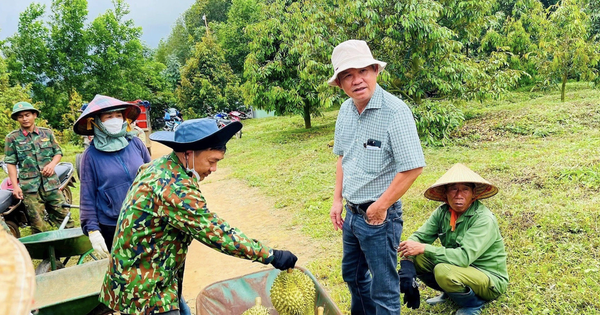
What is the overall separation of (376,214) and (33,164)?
491cm

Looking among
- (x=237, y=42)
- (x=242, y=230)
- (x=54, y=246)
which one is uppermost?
(x=237, y=42)

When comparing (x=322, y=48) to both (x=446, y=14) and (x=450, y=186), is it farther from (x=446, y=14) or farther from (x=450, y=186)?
(x=450, y=186)

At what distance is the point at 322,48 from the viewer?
10188 mm

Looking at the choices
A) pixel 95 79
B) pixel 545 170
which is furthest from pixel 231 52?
pixel 545 170

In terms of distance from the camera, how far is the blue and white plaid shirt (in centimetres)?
221

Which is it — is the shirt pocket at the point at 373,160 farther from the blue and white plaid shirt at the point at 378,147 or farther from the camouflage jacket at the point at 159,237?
the camouflage jacket at the point at 159,237

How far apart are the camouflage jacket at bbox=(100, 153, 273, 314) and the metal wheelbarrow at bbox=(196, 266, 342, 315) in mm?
468

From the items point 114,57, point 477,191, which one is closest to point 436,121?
point 477,191

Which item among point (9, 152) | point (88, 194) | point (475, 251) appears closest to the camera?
point (475, 251)

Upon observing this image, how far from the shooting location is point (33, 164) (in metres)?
5.16

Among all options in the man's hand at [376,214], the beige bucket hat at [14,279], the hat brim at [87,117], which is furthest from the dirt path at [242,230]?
the beige bucket hat at [14,279]

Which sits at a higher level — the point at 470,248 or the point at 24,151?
the point at 24,151

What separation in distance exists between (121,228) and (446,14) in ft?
30.4

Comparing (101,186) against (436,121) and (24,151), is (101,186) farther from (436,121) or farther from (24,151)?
(436,121)
